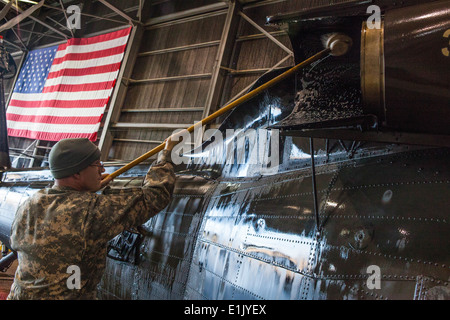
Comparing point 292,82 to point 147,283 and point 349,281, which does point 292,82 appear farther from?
point 147,283

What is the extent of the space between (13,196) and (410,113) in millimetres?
7228

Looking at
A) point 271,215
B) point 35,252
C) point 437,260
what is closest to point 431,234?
point 437,260

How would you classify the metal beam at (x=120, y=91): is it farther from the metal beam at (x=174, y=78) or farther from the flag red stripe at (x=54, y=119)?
the flag red stripe at (x=54, y=119)

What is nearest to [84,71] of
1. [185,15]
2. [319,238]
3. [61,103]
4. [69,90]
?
[69,90]

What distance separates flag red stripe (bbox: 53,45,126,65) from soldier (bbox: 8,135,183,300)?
1258 centimetres

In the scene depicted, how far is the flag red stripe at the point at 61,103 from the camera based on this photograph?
545 inches

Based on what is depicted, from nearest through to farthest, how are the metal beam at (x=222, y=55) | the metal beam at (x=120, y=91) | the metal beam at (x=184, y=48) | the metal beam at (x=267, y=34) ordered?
1. the metal beam at (x=267, y=34)
2. the metal beam at (x=222, y=55)
3. the metal beam at (x=184, y=48)
4. the metal beam at (x=120, y=91)

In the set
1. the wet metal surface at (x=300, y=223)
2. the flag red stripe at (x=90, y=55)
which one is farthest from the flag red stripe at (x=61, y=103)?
the wet metal surface at (x=300, y=223)

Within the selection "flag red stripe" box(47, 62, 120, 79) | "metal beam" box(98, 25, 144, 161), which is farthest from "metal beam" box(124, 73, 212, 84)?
"flag red stripe" box(47, 62, 120, 79)

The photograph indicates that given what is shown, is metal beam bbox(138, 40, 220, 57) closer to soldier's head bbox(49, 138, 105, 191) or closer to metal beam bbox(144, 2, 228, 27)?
metal beam bbox(144, 2, 228, 27)

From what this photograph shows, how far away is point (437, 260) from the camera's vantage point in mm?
1669

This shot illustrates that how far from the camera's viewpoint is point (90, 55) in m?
14.9

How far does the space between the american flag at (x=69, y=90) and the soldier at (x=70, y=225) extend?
11603 mm

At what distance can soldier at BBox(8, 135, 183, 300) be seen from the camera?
2205 mm
